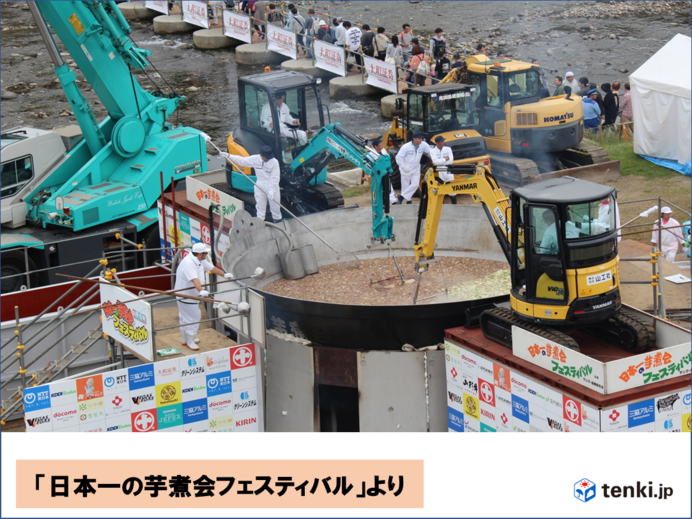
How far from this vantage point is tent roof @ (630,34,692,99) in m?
19.5

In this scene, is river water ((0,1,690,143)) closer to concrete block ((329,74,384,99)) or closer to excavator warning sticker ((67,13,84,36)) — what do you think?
concrete block ((329,74,384,99))

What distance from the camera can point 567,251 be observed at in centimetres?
998

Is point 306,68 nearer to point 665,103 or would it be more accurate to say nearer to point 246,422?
point 665,103

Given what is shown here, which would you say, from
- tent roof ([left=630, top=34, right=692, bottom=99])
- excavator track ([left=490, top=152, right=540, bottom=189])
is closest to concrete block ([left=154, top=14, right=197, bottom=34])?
excavator track ([left=490, top=152, right=540, bottom=189])

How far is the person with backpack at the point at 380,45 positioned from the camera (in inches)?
1095

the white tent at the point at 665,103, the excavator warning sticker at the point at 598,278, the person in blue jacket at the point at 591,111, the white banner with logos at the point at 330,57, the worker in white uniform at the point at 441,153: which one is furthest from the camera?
the white banner with logos at the point at 330,57

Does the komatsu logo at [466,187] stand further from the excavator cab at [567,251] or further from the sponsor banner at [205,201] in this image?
the sponsor banner at [205,201]

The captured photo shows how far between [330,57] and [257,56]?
4039mm

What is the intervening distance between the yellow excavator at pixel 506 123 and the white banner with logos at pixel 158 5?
70.5 ft

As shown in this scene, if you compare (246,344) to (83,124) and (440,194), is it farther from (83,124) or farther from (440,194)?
(83,124)

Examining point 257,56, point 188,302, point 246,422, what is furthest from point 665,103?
point 257,56

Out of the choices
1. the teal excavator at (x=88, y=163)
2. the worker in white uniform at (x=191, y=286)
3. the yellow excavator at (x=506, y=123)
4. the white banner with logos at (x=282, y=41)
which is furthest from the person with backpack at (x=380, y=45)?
the worker in white uniform at (x=191, y=286)

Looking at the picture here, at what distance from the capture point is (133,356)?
12.2 m

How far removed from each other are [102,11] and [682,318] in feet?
Answer: 34.7
